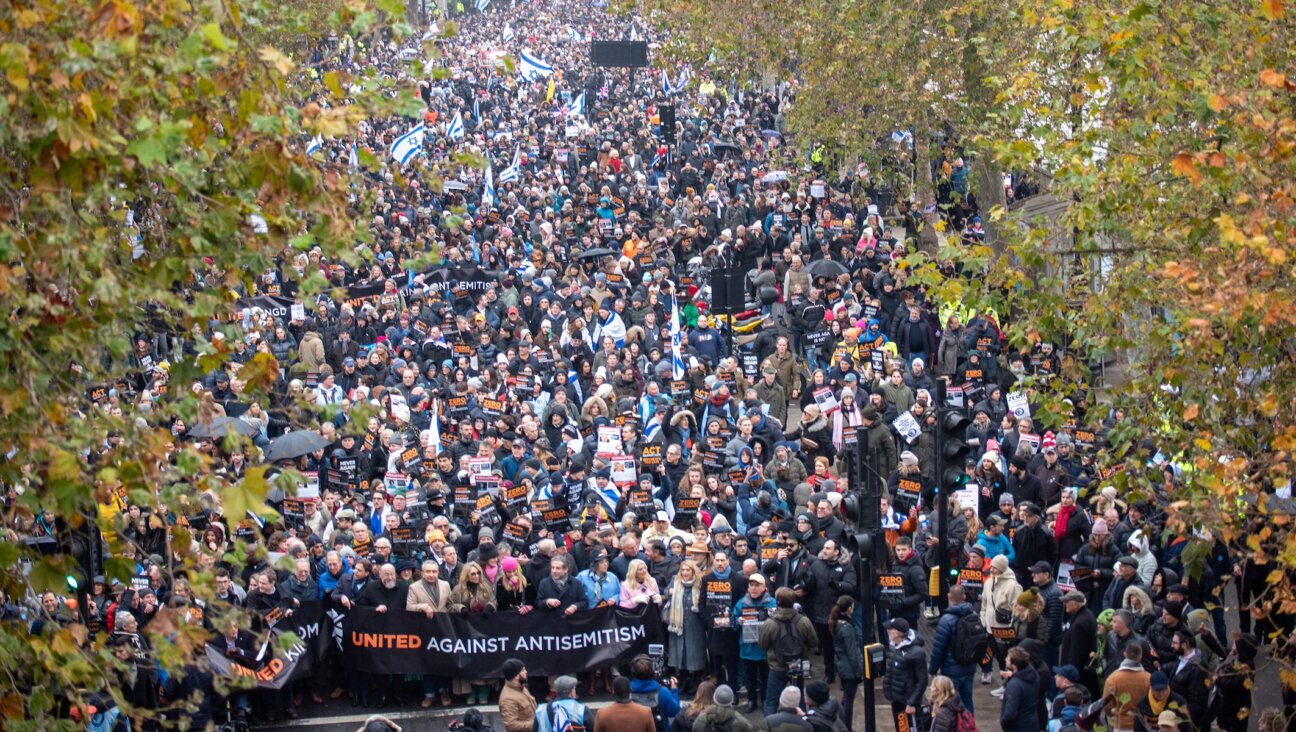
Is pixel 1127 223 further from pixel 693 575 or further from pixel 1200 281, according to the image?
pixel 693 575

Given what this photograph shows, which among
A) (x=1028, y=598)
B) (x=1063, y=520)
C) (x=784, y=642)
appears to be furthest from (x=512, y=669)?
(x=1063, y=520)

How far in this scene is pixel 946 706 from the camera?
13.2 meters

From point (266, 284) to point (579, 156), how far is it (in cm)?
1378

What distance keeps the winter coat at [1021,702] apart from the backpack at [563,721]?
341 centimetres

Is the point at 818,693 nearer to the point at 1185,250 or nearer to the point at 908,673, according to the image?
the point at 908,673

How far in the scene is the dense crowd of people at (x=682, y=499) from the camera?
13484mm

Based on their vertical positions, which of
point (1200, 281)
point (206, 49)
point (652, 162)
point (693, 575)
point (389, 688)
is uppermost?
point (652, 162)

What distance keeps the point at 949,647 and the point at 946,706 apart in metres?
1.56

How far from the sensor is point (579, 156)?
40219 millimetres

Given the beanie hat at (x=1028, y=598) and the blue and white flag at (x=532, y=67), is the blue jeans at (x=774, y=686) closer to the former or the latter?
the beanie hat at (x=1028, y=598)

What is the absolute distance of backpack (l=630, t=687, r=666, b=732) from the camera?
1391cm

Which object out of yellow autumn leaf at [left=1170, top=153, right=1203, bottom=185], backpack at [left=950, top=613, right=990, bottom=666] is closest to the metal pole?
backpack at [left=950, top=613, right=990, bottom=666]

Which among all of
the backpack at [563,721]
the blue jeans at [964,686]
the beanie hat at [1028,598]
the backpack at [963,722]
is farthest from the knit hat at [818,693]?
the beanie hat at [1028,598]

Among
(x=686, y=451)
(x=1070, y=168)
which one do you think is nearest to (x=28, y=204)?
(x=1070, y=168)
